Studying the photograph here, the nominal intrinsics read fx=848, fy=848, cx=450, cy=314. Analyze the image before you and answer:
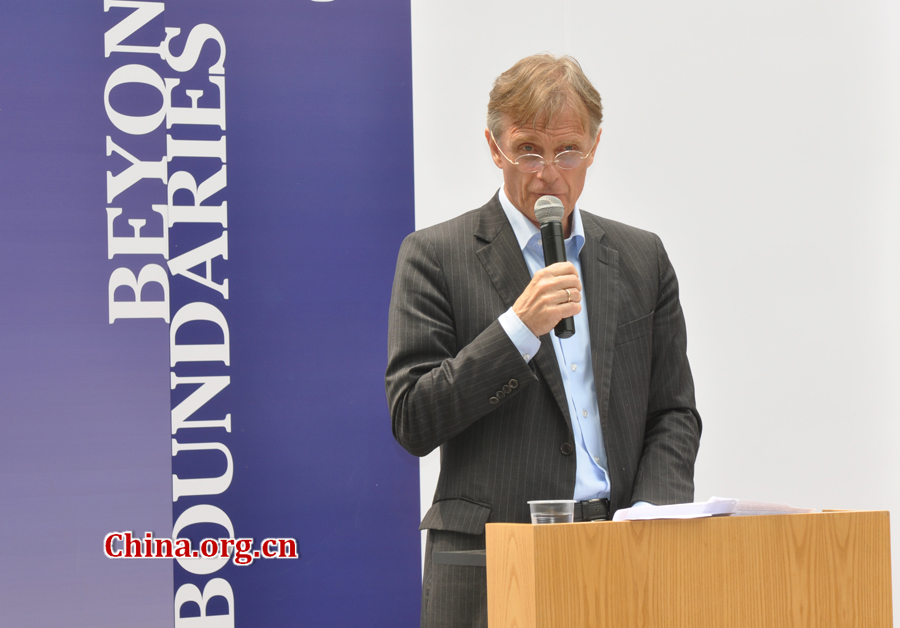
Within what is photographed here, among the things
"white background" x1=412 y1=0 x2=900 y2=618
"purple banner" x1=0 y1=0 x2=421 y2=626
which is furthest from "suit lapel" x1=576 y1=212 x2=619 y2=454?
"white background" x1=412 y1=0 x2=900 y2=618

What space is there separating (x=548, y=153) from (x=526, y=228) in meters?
0.18

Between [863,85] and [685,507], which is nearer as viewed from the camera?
[685,507]

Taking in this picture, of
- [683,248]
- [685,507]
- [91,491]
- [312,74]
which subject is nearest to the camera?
[685,507]

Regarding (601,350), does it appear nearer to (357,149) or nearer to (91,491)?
(357,149)

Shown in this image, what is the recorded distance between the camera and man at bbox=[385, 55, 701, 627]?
1635 mm

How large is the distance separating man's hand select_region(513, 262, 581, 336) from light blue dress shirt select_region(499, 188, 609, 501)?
4cm

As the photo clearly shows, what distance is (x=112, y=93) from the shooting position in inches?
109

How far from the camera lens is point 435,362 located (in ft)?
5.70

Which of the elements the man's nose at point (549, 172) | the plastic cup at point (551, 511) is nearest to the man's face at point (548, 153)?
the man's nose at point (549, 172)

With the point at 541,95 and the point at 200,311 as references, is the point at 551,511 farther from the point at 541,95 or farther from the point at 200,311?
the point at 200,311

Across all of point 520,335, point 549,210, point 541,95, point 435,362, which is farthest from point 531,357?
point 541,95

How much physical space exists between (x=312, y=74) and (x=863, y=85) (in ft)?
7.15

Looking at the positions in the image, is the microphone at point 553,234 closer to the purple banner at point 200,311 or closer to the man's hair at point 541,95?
the man's hair at point 541,95

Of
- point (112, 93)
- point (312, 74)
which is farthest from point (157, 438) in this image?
point (312, 74)
